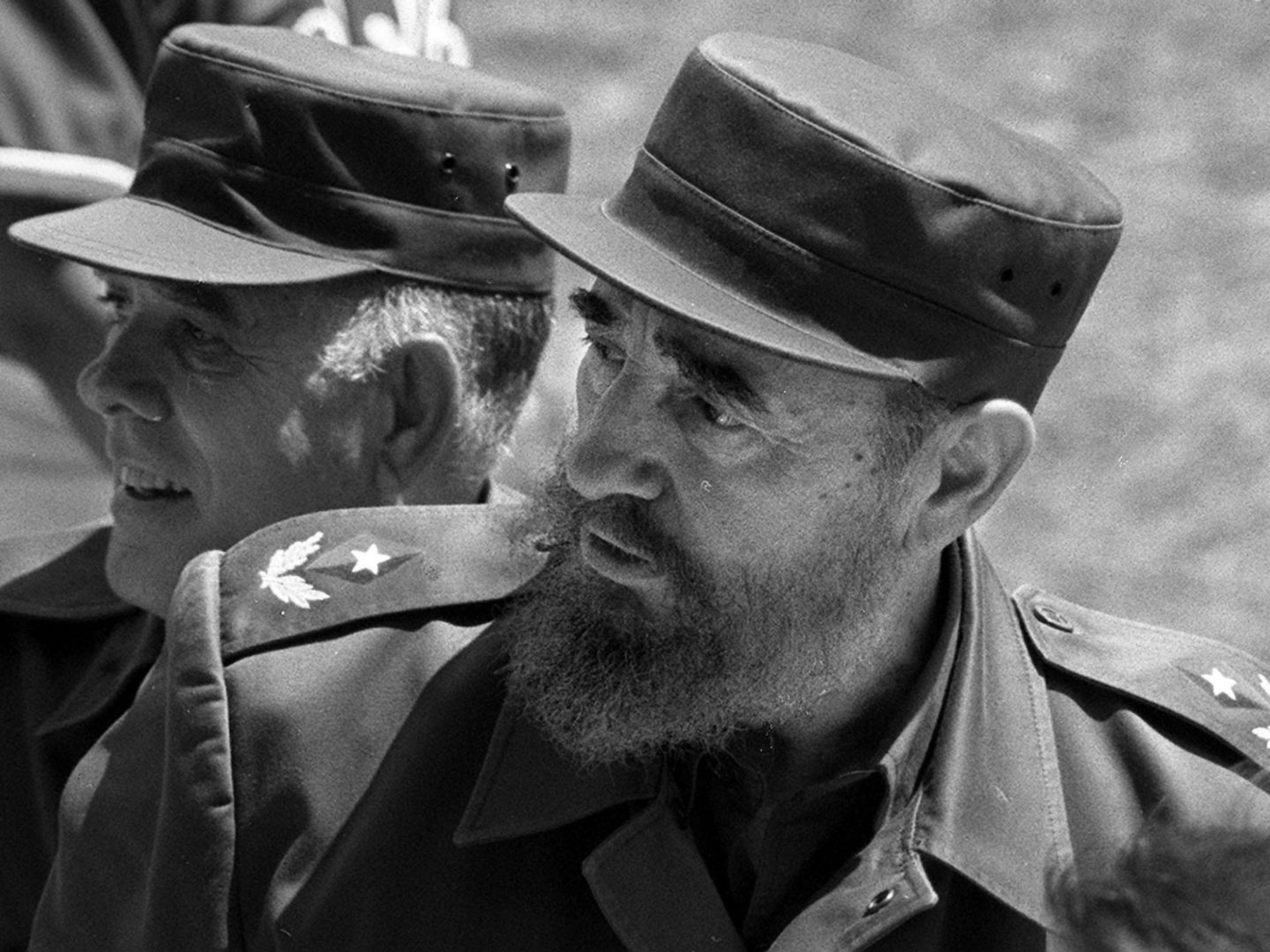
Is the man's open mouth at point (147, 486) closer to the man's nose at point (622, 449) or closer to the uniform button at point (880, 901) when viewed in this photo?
the man's nose at point (622, 449)

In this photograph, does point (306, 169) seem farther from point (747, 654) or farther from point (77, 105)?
point (77, 105)

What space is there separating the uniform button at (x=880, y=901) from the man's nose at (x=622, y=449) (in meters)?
0.49

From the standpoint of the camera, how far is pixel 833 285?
2500 millimetres

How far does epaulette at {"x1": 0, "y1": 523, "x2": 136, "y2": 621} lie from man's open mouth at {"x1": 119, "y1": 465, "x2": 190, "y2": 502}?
0.18m

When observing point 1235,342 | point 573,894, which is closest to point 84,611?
point 573,894

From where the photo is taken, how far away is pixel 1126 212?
6.07m

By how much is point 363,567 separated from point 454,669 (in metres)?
0.17

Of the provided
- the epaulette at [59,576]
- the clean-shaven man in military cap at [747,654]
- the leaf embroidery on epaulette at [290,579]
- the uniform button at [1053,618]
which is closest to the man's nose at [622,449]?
the clean-shaven man in military cap at [747,654]

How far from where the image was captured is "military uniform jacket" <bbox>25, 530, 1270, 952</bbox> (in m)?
2.56

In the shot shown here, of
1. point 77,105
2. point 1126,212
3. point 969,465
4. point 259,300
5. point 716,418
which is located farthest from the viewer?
point 1126,212

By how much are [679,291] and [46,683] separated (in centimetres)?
127

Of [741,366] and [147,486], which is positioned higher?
[741,366]

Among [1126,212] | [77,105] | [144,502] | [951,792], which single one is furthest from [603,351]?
[1126,212]

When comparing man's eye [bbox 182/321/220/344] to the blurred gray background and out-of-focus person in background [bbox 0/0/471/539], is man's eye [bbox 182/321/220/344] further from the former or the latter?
the blurred gray background
